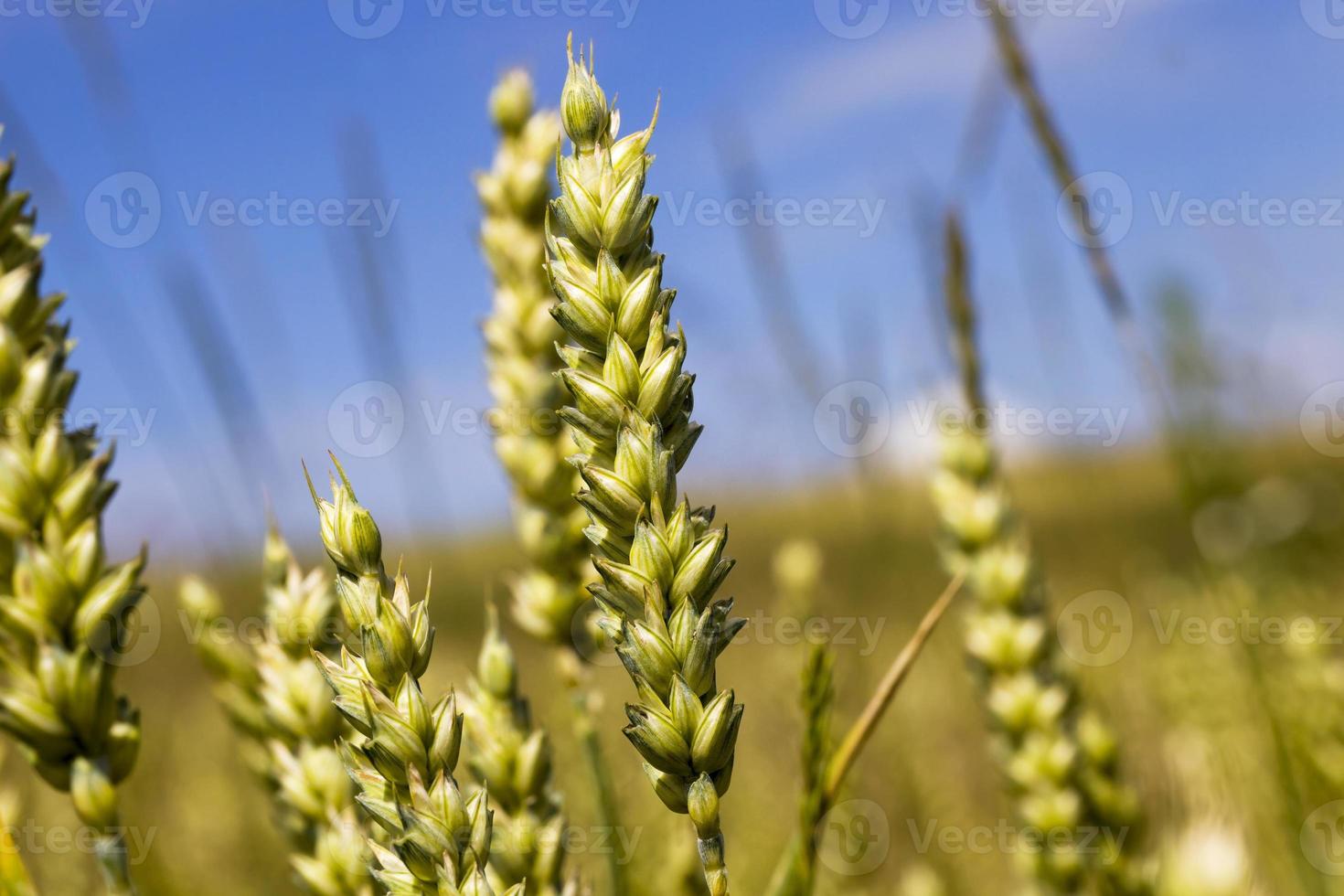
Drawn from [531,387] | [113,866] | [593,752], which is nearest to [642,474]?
[113,866]

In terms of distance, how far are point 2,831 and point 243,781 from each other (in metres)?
2.75

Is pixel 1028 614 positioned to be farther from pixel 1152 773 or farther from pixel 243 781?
pixel 243 781

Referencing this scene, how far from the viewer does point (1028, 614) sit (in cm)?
178

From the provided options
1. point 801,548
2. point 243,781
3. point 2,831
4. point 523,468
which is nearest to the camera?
point 2,831

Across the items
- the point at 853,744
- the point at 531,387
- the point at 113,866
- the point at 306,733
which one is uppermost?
the point at 531,387

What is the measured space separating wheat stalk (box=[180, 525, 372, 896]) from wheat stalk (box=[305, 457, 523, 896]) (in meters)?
0.24

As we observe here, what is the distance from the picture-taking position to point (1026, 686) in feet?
5.57

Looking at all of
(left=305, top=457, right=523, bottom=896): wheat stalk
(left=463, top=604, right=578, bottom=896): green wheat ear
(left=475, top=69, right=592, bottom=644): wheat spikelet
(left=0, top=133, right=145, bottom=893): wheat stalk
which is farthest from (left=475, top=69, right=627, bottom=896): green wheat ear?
(left=305, top=457, right=523, bottom=896): wheat stalk

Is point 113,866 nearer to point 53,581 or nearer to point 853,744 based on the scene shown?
point 53,581

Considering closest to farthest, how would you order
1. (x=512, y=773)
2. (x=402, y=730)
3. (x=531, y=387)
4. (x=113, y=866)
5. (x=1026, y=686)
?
(x=402, y=730)
(x=113, y=866)
(x=512, y=773)
(x=531, y=387)
(x=1026, y=686)

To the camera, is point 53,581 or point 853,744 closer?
point 53,581

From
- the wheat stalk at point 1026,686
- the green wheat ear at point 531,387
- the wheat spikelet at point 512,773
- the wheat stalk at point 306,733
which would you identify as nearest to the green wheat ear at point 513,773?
the wheat spikelet at point 512,773

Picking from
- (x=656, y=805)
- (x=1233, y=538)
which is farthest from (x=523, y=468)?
(x=1233, y=538)

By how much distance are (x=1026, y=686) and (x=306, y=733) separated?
4.19 ft
